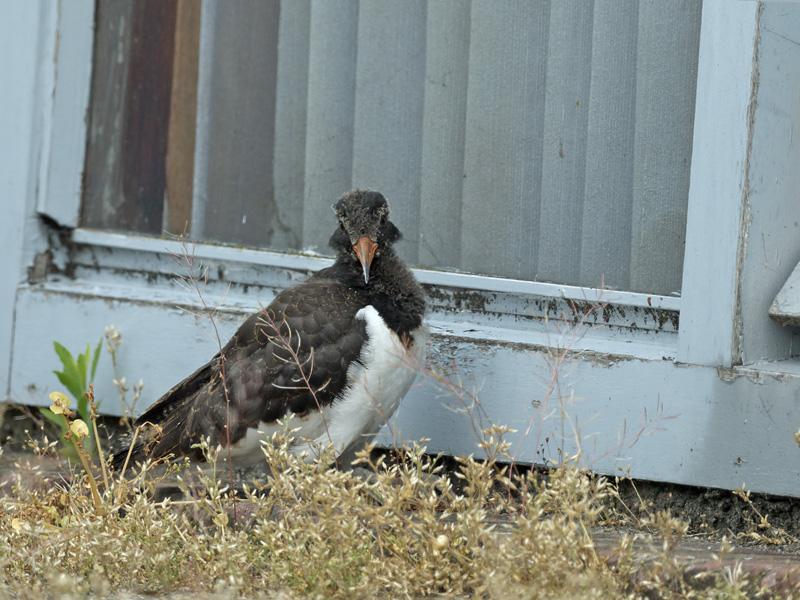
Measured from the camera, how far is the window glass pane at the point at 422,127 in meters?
4.13

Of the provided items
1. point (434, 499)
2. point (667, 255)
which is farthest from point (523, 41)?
point (434, 499)

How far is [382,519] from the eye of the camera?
316cm

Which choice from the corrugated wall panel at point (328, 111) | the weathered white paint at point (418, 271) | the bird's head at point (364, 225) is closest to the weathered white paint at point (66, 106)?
the weathered white paint at point (418, 271)

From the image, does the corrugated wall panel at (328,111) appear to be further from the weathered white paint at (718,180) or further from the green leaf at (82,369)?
the weathered white paint at (718,180)

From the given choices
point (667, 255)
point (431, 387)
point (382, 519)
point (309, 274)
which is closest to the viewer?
point (382, 519)

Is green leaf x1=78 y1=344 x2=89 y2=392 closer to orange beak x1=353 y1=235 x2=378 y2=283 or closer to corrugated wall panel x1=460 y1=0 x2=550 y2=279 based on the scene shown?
orange beak x1=353 y1=235 x2=378 y2=283

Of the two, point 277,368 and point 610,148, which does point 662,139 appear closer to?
point 610,148

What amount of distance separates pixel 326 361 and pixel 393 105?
109 centimetres

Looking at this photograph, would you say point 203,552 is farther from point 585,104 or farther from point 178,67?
point 178,67

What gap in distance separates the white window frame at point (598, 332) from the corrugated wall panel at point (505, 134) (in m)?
0.15

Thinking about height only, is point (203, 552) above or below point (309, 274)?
below

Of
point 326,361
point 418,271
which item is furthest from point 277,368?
point 418,271

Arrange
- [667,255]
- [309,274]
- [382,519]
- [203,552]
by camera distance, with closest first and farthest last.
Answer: [382,519], [203,552], [667,255], [309,274]

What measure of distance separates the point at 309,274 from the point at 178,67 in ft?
3.28
